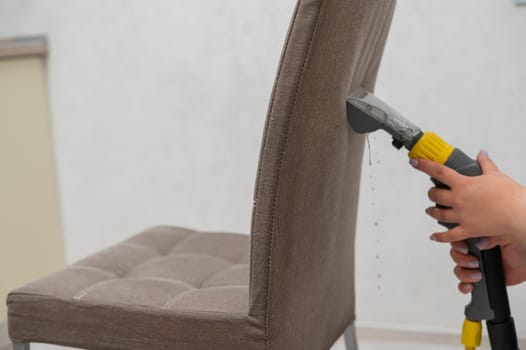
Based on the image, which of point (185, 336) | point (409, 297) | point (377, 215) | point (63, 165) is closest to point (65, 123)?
point (63, 165)

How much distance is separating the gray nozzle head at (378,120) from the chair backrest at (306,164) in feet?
0.06

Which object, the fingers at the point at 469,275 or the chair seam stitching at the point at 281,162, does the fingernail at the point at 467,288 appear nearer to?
the fingers at the point at 469,275

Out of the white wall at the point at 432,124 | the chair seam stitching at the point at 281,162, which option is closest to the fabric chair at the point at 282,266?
the chair seam stitching at the point at 281,162

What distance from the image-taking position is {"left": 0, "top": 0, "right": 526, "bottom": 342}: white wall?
6.29 feet

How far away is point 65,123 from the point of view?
2.34 meters

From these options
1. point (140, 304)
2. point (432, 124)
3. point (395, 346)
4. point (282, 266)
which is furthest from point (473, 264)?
point (395, 346)

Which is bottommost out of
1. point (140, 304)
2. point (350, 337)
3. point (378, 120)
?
point (350, 337)

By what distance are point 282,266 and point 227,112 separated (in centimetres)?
114

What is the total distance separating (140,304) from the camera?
3.93ft

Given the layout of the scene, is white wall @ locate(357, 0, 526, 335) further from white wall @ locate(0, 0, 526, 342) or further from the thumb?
the thumb

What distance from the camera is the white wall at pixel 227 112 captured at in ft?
6.29

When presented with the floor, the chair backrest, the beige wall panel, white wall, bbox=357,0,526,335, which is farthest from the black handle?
the beige wall panel

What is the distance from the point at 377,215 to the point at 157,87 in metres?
0.71

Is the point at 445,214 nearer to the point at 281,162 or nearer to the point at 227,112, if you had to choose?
the point at 281,162
